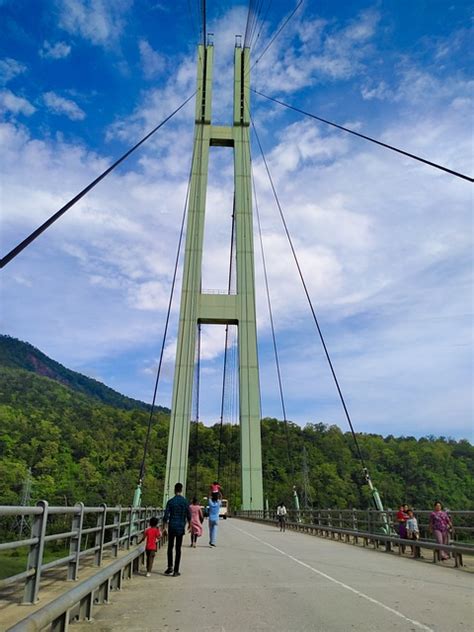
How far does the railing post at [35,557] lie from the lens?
441 cm

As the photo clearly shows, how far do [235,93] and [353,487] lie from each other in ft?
190

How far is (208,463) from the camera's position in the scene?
79688mm

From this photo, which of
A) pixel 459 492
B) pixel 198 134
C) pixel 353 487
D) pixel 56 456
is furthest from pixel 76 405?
pixel 198 134

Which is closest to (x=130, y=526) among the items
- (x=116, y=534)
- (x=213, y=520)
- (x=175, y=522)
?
(x=175, y=522)

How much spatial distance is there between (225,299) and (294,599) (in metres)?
24.6

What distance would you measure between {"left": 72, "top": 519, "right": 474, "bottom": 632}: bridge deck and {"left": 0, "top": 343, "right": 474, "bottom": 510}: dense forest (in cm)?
5529

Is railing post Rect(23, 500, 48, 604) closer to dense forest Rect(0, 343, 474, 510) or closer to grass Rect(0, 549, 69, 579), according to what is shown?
grass Rect(0, 549, 69, 579)

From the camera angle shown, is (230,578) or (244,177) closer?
(230,578)

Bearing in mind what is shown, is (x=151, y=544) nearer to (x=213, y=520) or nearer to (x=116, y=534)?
(x=116, y=534)

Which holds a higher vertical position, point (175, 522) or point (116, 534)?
point (175, 522)

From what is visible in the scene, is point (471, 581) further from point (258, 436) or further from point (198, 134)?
point (198, 134)

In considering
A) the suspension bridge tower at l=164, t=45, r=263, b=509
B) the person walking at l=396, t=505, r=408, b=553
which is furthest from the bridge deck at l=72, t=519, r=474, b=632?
the suspension bridge tower at l=164, t=45, r=263, b=509

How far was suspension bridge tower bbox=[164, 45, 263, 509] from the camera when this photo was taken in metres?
27.9

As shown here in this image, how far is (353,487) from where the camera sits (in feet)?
253
